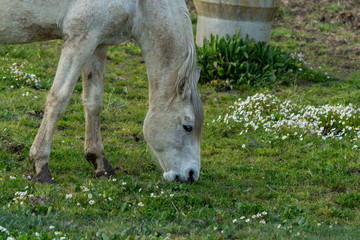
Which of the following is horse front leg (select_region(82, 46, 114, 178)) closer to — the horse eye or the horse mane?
the horse mane

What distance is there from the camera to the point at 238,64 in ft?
30.7

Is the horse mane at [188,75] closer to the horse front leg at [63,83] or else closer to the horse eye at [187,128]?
the horse eye at [187,128]

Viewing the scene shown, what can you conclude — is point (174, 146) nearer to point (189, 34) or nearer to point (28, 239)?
point (189, 34)

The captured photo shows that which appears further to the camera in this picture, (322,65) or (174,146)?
(322,65)

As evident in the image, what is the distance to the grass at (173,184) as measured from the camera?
4.14 metres

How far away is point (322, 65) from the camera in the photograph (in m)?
10.8

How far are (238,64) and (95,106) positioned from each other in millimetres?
4359

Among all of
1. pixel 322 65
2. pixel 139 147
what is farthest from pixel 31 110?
pixel 322 65

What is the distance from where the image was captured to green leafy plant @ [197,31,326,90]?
9305 mm

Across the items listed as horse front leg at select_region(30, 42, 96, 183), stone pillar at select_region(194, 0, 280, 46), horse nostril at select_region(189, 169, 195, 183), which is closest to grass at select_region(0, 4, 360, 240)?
horse nostril at select_region(189, 169, 195, 183)

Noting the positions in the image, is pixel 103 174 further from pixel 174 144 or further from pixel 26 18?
pixel 26 18

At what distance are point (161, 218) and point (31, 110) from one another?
11.6 ft

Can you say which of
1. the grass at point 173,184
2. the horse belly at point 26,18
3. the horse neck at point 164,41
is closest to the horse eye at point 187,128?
the horse neck at point 164,41

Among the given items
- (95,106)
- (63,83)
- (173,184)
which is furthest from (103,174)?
(63,83)
